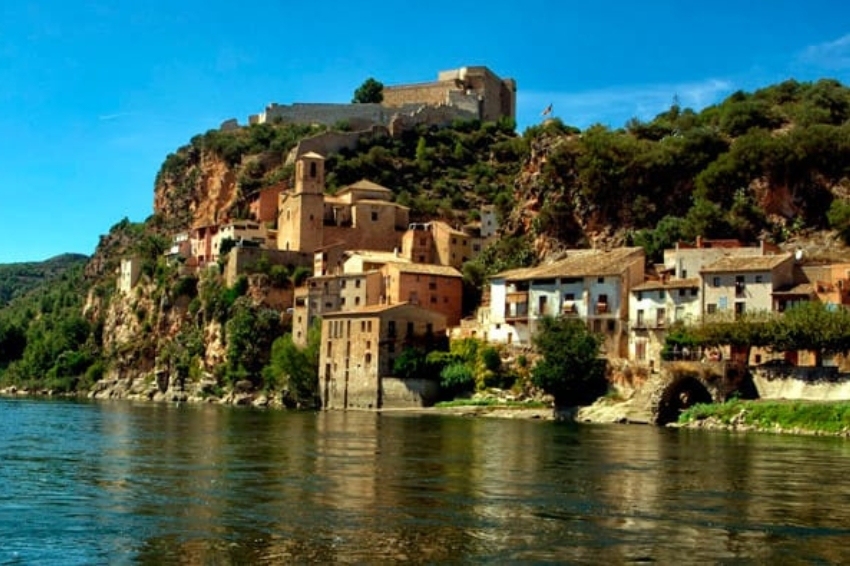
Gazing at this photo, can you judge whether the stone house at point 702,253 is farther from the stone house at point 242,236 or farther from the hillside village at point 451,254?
the stone house at point 242,236

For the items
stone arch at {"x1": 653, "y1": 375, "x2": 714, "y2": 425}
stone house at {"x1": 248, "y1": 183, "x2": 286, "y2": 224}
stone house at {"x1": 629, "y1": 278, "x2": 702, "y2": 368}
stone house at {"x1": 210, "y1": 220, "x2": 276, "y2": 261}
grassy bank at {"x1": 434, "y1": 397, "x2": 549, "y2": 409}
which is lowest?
grassy bank at {"x1": 434, "y1": 397, "x2": 549, "y2": 409}

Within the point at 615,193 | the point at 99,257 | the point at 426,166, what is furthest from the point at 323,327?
the point at 99,257

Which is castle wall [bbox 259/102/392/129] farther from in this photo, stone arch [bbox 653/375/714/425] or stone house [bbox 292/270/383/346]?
stone arch [bbox 653/375/714/425]

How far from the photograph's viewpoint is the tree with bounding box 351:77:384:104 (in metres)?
141

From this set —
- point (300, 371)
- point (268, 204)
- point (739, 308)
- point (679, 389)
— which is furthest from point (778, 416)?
point (268, 204)

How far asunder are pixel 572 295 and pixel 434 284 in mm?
14398

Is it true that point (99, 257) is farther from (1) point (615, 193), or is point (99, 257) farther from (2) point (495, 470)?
(2) point (495, 470)

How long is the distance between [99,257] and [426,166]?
48.6 metres

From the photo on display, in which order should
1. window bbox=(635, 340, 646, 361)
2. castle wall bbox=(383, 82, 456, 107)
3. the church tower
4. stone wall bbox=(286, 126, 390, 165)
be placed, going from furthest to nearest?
castle wall bbox=(383, 82, 456, 107), stone wall bbox=(286, 126, 390, 165), the church tower, window bbox=(635, 340, 646, 361)

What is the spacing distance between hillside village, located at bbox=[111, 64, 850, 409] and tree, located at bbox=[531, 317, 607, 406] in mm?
2507

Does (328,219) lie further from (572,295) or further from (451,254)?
(572,295)

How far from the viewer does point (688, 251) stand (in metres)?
68.9

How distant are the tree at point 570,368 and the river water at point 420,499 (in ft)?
53.5

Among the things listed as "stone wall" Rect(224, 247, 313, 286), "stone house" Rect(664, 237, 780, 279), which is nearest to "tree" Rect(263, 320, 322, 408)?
"stone wall" Rect(224, 247, 313, 286)
